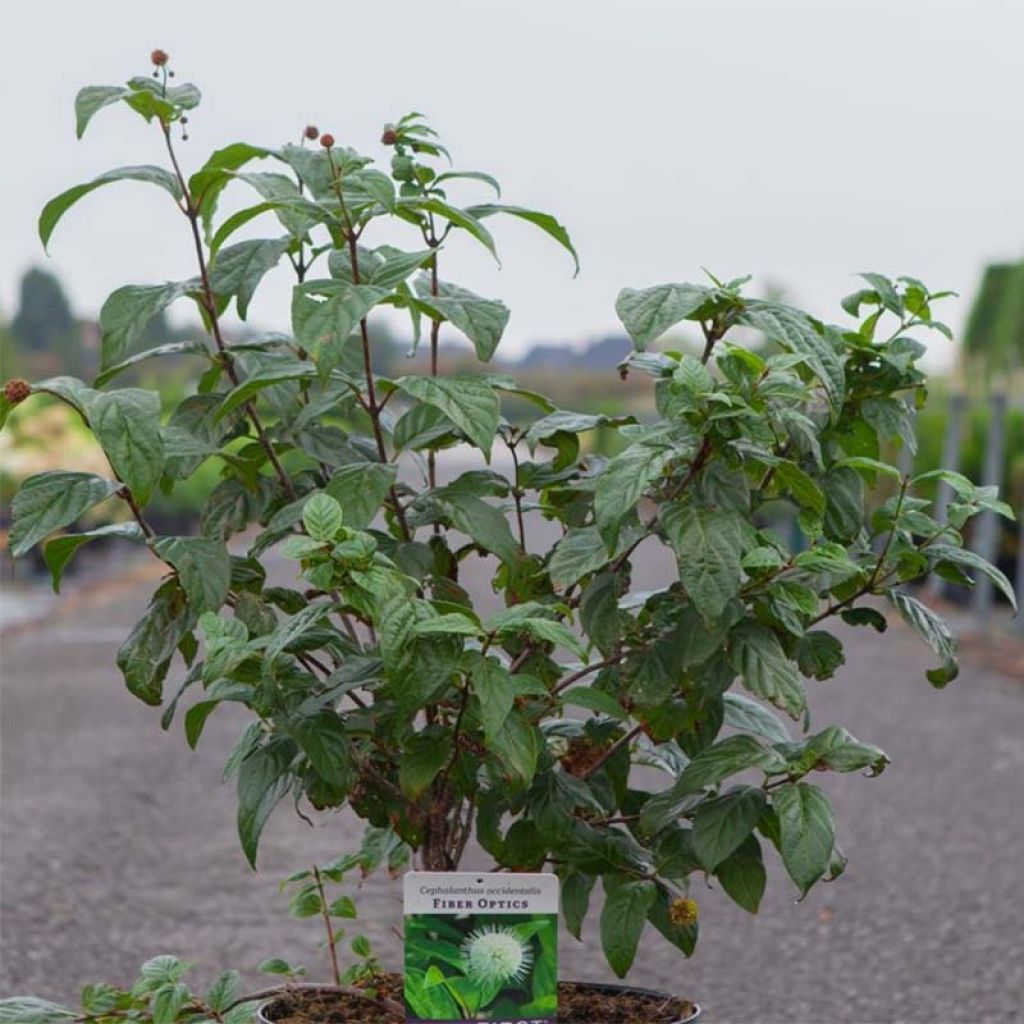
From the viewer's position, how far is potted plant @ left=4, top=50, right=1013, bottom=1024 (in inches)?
59.3

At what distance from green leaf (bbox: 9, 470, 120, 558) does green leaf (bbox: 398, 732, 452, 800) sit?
36cm

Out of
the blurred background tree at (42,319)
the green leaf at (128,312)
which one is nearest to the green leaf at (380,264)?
the green leaf at (128,312)

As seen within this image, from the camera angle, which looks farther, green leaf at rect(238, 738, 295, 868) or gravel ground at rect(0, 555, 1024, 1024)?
gravel ground at rect(0, 555, 1024, 1024)

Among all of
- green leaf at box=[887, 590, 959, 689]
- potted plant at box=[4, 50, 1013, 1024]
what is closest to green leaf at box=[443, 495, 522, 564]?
potted plant at box=[4, 50, 1013, 1024]

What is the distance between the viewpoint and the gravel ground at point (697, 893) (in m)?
3.63

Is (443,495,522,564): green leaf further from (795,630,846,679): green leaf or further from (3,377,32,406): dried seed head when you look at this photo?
(3,377,32,406): dried seed head

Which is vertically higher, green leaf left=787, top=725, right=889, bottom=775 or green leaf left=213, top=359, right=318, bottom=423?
green leaf left=213, top=359, right=318, bottom=423

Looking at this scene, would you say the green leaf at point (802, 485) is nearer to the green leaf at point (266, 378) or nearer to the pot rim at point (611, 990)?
the green leaf at point (266, 378)

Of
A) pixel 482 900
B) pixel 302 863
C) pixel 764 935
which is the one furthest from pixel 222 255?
pixel 302 863

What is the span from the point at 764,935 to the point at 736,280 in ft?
8.91

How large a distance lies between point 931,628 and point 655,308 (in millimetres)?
413

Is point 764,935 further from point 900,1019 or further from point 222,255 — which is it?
point 222,255

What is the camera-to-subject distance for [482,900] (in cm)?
168

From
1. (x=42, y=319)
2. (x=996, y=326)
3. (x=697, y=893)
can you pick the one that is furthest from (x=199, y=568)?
(x=42, y=319)
